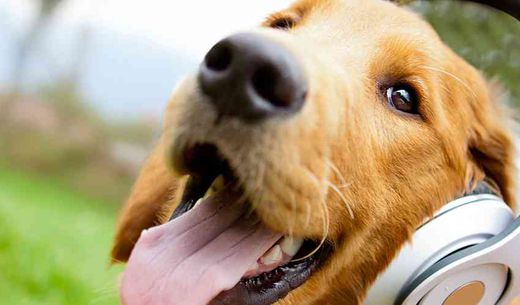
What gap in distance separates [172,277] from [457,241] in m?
0.92

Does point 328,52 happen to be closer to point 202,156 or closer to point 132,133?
point 202,156

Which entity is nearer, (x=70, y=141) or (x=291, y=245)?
(x=291, y=245)

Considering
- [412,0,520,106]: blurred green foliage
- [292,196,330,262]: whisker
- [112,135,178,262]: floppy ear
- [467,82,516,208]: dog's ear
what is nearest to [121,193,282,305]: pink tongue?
[292,196,330,262]: whisker

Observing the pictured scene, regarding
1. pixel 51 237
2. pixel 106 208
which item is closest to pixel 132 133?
pixel 106 208

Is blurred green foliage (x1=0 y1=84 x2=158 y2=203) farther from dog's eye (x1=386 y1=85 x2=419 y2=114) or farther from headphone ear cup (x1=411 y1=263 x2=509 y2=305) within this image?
headphone ear cup (x1=411 y1=263 x2=509 y2=305)

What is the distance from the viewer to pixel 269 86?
190 centimetres

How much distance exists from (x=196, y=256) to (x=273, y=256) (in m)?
0.29

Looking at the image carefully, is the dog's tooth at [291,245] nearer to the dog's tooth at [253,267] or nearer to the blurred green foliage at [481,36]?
the dog's tooth at [253,267]

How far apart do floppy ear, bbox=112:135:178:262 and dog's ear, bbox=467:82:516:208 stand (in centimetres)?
117

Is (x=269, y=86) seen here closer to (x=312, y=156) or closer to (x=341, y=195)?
(x=312, y=156)

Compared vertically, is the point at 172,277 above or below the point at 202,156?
below

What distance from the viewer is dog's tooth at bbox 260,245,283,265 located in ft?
7.63

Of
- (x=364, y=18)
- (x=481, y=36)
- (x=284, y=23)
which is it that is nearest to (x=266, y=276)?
(x=364, y=18)

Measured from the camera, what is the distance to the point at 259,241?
226 centimetres
